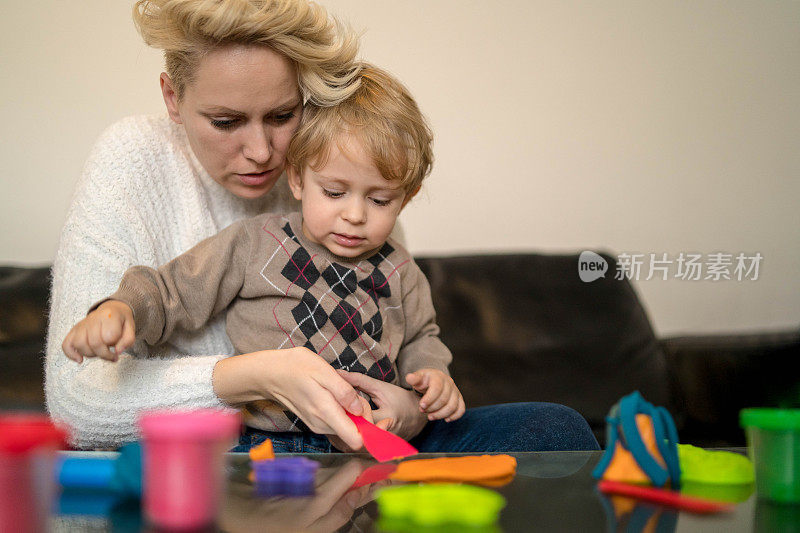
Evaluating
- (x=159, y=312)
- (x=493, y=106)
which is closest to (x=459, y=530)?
(x=159, y=312)

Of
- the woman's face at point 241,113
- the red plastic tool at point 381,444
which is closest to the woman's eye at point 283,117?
the woman's face at point 241,113

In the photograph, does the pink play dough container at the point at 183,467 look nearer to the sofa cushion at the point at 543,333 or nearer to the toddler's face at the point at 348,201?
the toddler's face at the point at 348,201

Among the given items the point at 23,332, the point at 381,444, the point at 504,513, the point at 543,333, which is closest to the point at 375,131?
the point at 381,444

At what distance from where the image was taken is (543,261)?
1.95 meters

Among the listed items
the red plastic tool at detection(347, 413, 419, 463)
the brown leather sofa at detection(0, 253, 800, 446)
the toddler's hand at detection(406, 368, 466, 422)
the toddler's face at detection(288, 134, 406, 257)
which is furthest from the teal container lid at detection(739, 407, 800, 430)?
the brown leather sofa at detection(0, 253, 800, 446)

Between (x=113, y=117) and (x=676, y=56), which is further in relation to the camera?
(x=676, y=56)

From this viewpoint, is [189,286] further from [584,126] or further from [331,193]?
[584,126]

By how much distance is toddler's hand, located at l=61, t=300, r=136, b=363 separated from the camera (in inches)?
30.9

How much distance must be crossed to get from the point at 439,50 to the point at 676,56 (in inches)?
27.0

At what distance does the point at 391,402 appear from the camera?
3.44ft

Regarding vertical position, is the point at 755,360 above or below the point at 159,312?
below

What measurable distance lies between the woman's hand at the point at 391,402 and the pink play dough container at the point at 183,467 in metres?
0.49

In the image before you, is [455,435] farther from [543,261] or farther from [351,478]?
[543,261]

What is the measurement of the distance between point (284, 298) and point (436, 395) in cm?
27
